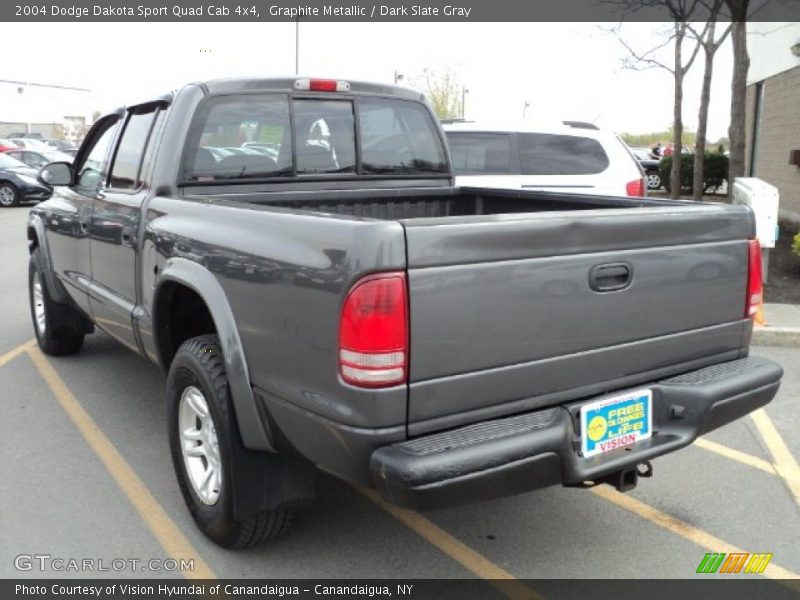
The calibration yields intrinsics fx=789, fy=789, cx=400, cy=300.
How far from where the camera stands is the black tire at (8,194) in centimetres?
2027

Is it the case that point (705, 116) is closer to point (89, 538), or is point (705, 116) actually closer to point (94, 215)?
point (94, 215)

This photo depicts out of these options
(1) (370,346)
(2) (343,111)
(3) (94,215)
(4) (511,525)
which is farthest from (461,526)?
(3) (94,215)

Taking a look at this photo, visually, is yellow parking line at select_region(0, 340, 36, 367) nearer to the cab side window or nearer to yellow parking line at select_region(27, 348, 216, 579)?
yellow parking line at select_region(27, 348, 216, 579)

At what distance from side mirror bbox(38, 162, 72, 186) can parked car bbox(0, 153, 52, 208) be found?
631 inches

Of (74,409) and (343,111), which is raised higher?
(343,111)

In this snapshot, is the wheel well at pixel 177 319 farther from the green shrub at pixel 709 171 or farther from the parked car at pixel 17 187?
the green shrub at pixel 709 171

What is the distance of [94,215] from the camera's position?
474cm

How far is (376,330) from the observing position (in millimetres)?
2455

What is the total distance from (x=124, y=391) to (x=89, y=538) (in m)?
2.13

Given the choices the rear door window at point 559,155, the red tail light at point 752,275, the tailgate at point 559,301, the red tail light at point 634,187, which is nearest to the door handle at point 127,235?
the tailgate at point 559,301

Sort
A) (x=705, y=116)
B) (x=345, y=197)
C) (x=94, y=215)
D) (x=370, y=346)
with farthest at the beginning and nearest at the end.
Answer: (x=705, y=116)
(x=94, y=215)
(x=345, y=197)
(x=370, y=346)

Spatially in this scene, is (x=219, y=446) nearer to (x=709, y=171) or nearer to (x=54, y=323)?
(x=54, y=323)

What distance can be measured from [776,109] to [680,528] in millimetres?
15117

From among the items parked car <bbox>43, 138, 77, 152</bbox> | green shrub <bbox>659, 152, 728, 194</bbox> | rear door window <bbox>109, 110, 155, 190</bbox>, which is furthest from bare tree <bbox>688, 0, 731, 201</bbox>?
parked car <bbox>43, 138, 77, 152</bbox>
